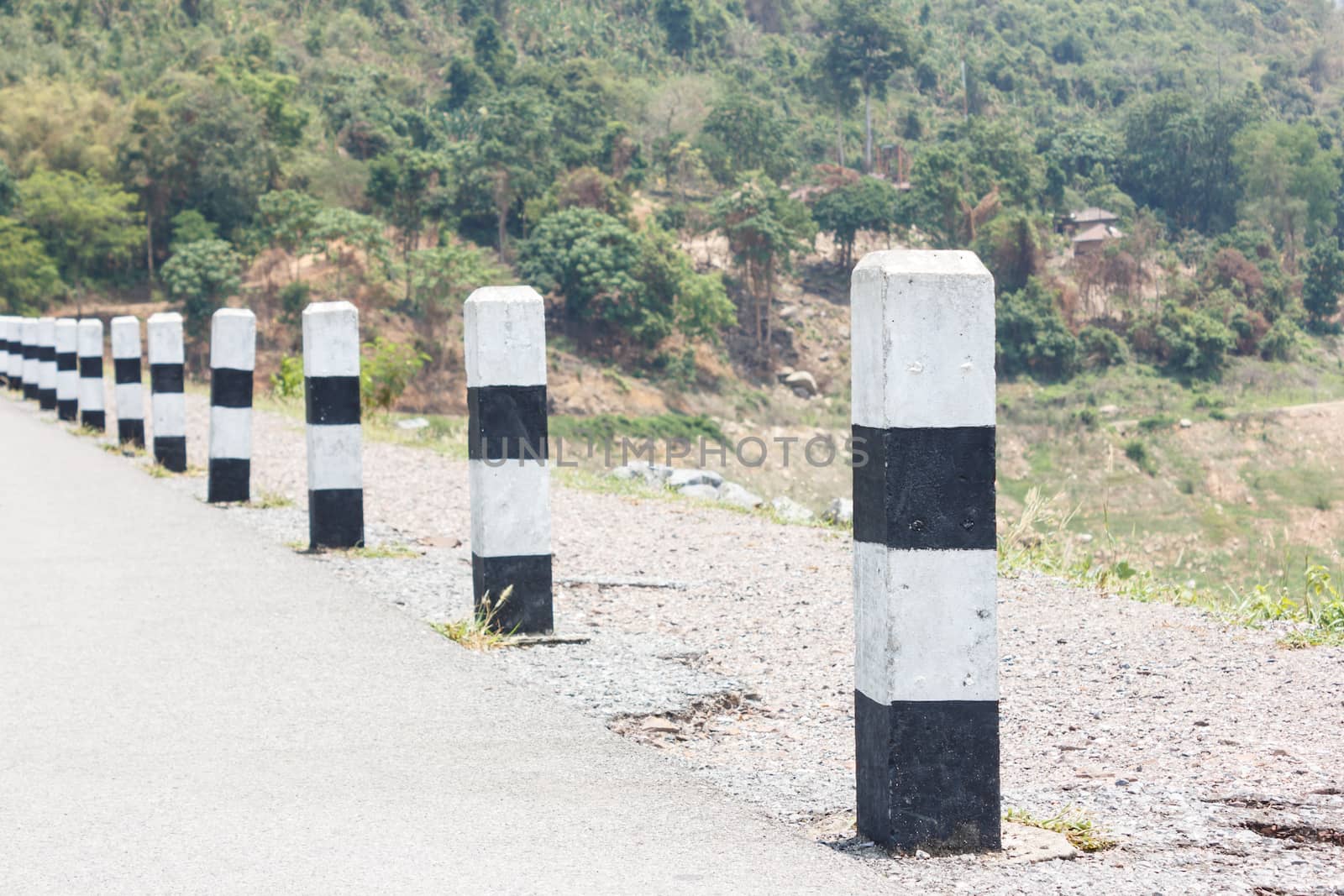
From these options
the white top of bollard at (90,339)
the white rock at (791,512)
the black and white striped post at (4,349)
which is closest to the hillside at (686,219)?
the white rock at (791,512)

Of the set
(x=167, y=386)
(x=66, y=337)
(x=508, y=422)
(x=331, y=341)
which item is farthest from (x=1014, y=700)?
(x=66, y=337)

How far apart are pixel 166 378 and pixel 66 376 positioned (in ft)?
18.1

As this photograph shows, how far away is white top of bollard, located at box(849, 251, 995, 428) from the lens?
2709 millimetres

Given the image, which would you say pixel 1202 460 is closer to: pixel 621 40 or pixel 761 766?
pixel 761 766

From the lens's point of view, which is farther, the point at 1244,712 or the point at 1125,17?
the point at 1125,17

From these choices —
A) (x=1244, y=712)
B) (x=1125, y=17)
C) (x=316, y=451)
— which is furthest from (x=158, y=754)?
(x=1125, y=17)

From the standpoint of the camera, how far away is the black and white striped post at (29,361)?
16891 mm

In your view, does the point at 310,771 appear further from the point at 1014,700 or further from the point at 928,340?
the point at 1014,700

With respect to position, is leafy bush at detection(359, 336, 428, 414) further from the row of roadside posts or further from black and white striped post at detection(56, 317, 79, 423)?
the row of roadside posts

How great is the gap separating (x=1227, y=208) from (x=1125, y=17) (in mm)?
54614

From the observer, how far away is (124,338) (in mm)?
11156

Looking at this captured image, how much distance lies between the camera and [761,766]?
3518mm

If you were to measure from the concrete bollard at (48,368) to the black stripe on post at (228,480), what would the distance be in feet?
26.2

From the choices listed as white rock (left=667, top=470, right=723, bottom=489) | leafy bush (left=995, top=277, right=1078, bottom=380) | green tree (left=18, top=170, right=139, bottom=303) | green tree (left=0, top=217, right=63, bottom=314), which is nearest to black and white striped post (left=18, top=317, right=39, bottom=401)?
white rock (left=667, top=470, right=723, bottom=489)
